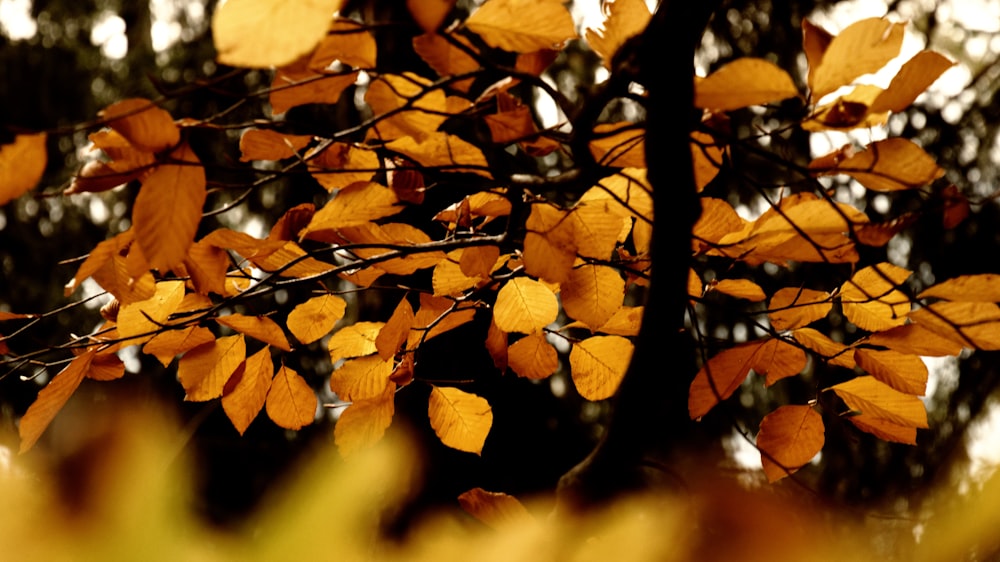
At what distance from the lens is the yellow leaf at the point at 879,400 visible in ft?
2.83

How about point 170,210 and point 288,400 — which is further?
point 288,400

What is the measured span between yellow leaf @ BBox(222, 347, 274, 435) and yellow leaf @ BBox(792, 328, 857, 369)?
73cm

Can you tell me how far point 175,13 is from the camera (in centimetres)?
284

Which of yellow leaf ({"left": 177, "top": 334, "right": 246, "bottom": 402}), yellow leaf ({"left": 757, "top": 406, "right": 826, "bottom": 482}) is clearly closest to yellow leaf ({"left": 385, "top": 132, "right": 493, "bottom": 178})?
yellow leaf ({"left": 177, "top": 334, "right": 246, "bottom": 402})

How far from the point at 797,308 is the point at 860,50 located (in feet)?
1.44

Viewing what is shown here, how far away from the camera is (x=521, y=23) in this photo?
0.56 metres

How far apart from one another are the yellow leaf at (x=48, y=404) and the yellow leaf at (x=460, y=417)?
1.50 feet

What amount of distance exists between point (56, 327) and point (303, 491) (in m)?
3.16

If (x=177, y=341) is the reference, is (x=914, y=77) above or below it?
above

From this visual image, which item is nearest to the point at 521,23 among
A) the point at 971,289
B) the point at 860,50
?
the point at 860,50

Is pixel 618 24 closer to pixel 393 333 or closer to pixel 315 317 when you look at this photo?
pixel 393 333

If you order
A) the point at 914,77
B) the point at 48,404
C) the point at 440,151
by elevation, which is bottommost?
the point at 48,404

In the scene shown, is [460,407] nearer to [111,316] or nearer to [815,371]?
→ [111,316]

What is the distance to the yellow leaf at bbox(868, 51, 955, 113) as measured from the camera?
0.57 meters
